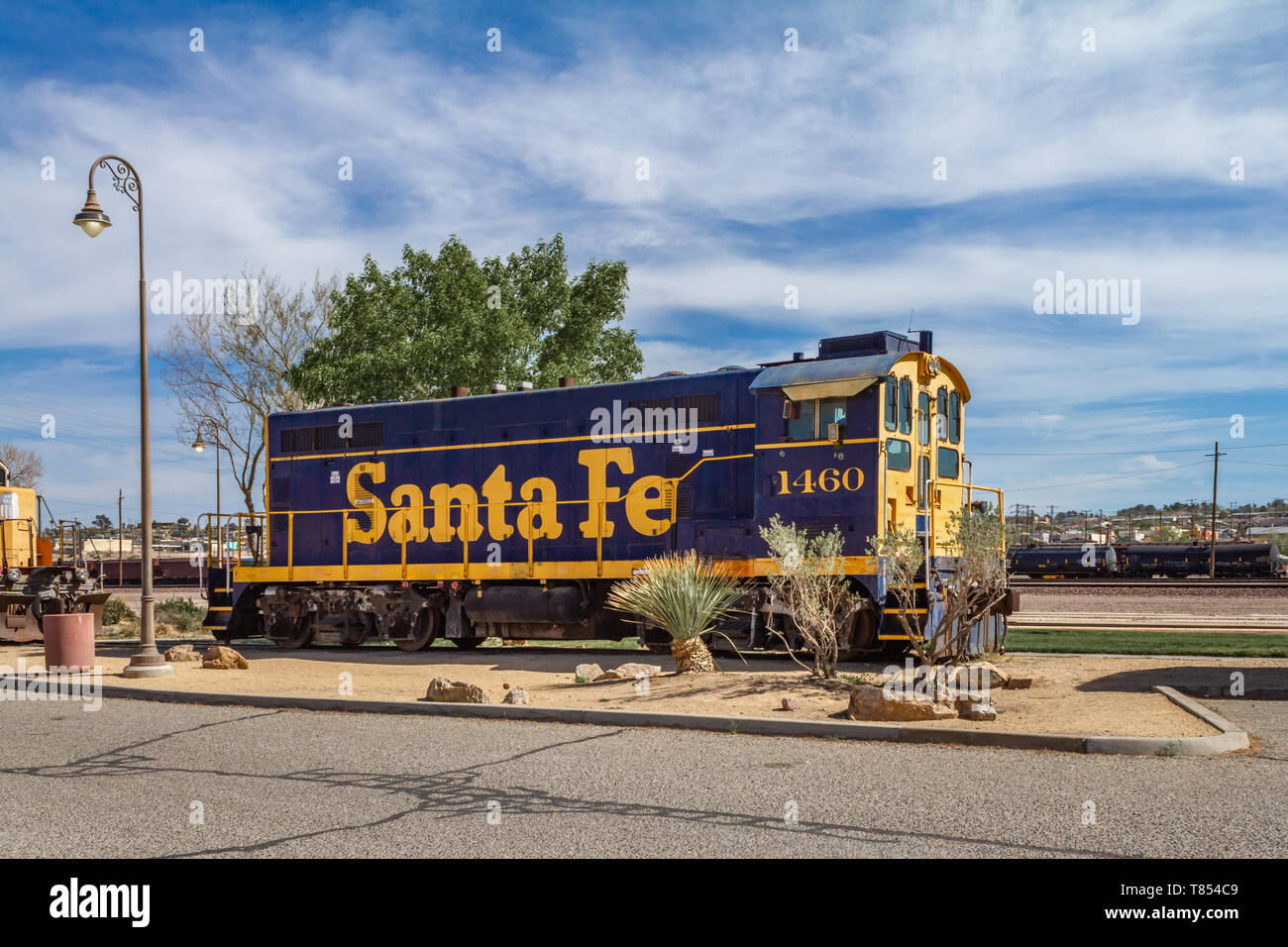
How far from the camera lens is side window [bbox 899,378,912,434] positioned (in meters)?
15.8

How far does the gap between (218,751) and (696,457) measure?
940cm

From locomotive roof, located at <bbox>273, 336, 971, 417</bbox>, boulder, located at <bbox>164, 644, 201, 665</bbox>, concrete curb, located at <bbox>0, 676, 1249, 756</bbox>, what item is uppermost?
locomotive roof, located at <bbox>273, 336, 971, 417</bbox>

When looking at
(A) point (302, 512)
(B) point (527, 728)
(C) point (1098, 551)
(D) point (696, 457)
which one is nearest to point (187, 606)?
(A) point (302, 512)

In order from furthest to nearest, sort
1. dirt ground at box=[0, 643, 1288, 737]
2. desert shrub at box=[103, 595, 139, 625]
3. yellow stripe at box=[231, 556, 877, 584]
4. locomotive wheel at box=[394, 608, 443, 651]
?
desert shrub at box=[103, 595, 139, 625] → locomotive wheel at box=[394, 608, 443, 651] → yellow stripe at box=[231, 556, 877, 584] → dirt ground at box=[0, 643, 1288, 737]

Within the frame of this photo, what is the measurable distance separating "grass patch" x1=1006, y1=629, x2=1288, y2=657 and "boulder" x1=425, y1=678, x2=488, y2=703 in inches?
390

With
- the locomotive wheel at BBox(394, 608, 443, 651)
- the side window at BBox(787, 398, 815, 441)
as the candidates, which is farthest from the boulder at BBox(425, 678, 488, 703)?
the locomotive wheel at BBox(394, 608, 443, 651)

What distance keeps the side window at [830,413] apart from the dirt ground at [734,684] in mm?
3314

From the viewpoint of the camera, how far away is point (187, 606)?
30.8 metres

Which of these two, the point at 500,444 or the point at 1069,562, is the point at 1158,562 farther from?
the point at 500,444

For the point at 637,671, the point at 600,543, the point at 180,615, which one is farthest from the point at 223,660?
the point at 180,615

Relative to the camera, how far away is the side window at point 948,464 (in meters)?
16.9

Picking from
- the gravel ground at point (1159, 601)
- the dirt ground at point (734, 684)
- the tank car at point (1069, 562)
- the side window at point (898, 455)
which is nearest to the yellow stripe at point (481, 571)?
the dirt ground at point (734, 684)

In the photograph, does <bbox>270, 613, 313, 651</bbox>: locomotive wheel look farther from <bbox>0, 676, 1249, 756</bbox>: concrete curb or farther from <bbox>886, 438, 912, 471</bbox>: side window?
<bbox>886, 438, 912, 471</bbox>: side window
